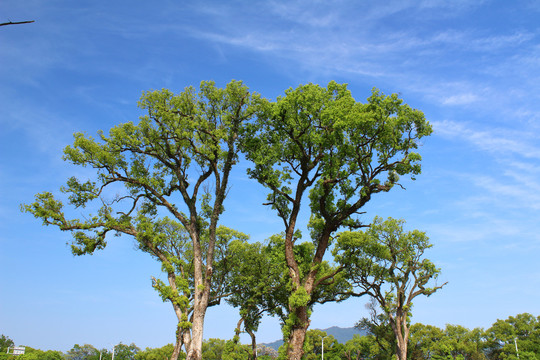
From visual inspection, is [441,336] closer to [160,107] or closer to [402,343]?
[402,343]

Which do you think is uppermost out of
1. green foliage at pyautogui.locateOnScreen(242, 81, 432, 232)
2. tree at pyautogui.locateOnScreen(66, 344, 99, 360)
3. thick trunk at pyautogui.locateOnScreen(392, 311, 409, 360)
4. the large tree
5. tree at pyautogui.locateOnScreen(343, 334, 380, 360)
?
green foliage at pyautogui.locateOnScreen(242, 81, 432, 232)

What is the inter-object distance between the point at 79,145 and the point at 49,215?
3.97 m

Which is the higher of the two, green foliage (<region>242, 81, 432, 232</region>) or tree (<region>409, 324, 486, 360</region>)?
green foliage (<region>242, 81, 432, 232</region>)

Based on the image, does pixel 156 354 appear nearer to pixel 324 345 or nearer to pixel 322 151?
pixel 324 345

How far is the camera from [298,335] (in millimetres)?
21172

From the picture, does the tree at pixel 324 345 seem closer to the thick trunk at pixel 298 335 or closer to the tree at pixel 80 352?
the thick trunk at pixel 298 335

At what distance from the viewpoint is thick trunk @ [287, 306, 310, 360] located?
822 inches

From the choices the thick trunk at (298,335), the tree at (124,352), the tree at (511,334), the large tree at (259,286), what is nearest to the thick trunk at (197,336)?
the thick trunk at (298,335)

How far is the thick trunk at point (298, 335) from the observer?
20.9 meters

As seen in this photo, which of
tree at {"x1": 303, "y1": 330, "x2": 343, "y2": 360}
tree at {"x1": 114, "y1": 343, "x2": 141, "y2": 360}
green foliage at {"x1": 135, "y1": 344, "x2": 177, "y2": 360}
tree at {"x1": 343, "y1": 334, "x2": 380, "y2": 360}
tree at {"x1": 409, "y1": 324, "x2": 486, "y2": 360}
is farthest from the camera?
tree at {"x1": 114, "y1": 343, "x2": 141, "y2": 360}

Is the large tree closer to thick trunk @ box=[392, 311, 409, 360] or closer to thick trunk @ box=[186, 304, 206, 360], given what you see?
thick trunk @ box=[392, 311, 409, 360]

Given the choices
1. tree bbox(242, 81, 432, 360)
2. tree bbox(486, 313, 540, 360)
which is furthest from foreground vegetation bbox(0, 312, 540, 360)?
tree bbox(242, 81, 432, 360)

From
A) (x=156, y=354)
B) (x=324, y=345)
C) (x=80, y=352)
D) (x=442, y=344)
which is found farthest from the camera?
(x=80, y=352)

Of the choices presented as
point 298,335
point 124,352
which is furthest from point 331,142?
point 124,352
